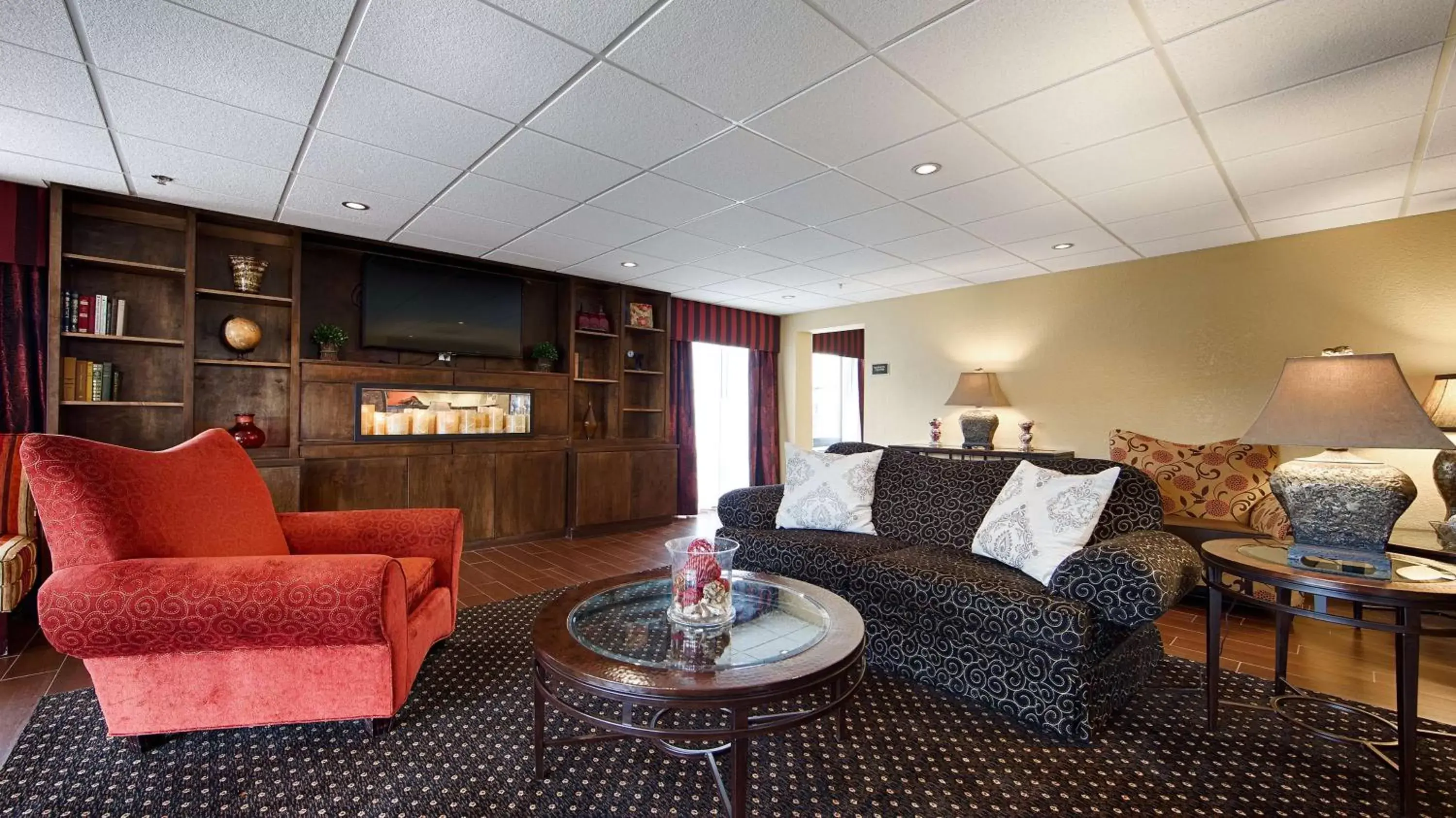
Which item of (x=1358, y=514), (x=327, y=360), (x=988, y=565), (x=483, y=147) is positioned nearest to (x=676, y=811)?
(x=988, y=565)

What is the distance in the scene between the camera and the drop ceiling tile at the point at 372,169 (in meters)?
2.70

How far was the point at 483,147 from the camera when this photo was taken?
271cm

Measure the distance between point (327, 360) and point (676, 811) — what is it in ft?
12.8

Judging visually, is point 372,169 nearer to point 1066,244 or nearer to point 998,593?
point 998,593

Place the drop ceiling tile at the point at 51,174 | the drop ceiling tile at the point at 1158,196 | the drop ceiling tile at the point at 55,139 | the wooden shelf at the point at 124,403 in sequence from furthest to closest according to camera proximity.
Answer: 1. the wooden shelf at the point at 124,403
2. the drop ceiling tile at the point at 1158,196
3. the drop ceiling tile at the point at 51,174
4. the drop ceiling tile at the point at 55,139

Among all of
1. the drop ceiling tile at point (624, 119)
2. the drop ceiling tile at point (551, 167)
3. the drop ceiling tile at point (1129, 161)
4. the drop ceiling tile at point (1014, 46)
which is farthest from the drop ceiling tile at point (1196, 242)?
the drop ceiling tile at point (551, 167)

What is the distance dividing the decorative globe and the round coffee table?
336 cm

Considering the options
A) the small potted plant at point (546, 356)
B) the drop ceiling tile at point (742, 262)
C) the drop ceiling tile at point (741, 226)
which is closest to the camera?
the drop ceiling tile at point (741, 226)

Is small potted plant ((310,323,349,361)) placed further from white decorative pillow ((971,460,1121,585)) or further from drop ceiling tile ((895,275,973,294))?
drop ceiling tile ((895,275,973,294))

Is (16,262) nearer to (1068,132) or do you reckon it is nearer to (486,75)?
(486,75)

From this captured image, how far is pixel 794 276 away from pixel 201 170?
3.86m

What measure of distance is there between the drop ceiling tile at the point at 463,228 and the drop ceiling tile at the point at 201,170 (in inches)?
28.6

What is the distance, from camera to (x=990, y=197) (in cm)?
328

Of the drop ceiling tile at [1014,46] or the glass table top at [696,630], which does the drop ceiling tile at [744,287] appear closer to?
the drop ceiling tile at [1014,46]
